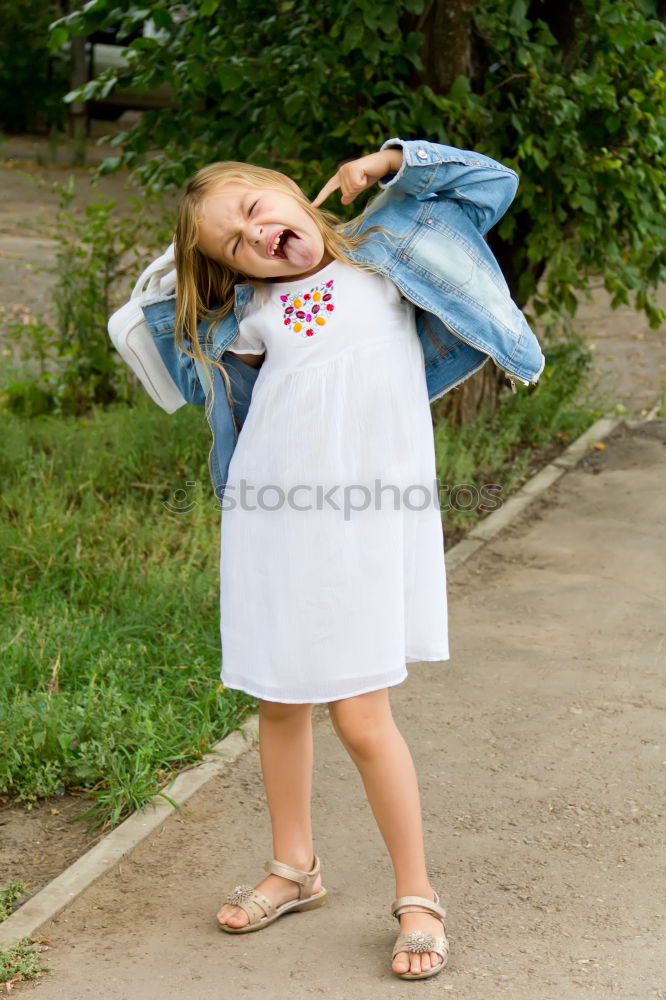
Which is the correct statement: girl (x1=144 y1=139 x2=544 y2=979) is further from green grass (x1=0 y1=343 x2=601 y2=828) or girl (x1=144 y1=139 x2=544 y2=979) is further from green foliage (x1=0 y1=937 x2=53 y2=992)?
green grass (x1=0 y1=343 x2=601 y2=828)

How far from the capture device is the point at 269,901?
2740 millimetres

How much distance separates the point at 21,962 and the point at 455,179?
75.7 inches

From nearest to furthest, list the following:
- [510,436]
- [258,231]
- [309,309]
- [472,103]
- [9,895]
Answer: [258,231], [309,309], [9,895], [472,103], [510,436]

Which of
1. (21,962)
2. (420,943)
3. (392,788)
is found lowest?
(21,962)

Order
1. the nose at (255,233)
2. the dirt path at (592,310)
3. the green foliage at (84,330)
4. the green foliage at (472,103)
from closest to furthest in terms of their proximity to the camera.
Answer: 1. the nose at (255,233)
2. the green foliage at (472,103)
3. the green foliage at (84,330)
4. the dirt path at (592,310)

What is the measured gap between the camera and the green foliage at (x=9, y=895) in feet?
9.32

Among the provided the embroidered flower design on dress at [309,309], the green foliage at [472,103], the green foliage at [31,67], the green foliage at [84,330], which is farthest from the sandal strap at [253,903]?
the green foliage at [31,67]

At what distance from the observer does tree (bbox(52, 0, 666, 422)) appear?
5.10 metres

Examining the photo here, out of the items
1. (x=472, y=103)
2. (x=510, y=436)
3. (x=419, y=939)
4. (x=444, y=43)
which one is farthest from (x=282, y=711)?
(x=444, y=43)

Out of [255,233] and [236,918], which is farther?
[236,918]

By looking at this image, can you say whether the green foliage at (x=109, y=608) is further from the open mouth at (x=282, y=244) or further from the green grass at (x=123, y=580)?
the open mouth at (x=282, y=244)

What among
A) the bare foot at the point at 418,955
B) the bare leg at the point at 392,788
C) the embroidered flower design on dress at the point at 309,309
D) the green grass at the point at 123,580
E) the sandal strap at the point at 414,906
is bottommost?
the green grass at the point at 123,580

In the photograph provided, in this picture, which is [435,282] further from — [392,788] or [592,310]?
[592,310]

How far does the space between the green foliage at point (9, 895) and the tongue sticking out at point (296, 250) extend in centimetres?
166
